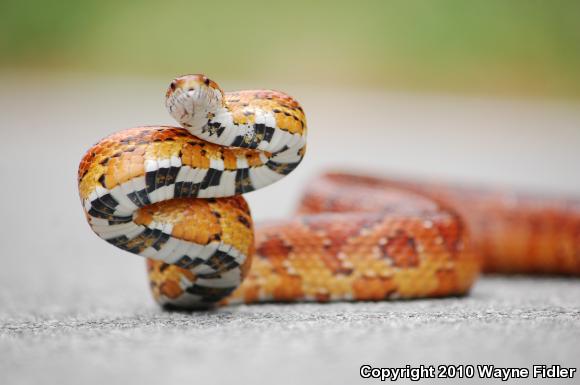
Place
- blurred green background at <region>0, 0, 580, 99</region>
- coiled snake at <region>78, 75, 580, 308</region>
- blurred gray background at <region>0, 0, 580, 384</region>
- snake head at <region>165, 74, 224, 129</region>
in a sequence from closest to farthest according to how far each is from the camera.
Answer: blurred gray background at <region>0, 0, 580, 384</region> < snake head at <region>165, 74, 224, 129</region> < coiled snake at <region>78, 75, 580, 308</region> < blurred green background at <region>0, 0, 580, 99</region>

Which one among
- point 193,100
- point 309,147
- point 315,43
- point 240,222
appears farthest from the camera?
point 315,43

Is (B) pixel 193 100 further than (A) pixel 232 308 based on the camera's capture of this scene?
No

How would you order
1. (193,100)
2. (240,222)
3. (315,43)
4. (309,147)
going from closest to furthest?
1. (193,100)
2. (240,222)
3. (309,147)
4. (315,43)

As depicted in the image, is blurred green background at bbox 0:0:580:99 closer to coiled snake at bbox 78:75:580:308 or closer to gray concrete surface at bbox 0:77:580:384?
gray concrete surface at bbox 0:77:580:384

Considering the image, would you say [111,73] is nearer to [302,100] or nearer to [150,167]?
[302,100]

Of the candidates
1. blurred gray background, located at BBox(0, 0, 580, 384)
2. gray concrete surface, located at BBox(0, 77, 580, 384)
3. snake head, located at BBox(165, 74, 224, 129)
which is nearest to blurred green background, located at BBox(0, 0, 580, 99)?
blurred gray background, located at BBox(0, 0, 580, 384)

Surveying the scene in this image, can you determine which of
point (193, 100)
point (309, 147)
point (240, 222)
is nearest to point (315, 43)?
point (309, 147)

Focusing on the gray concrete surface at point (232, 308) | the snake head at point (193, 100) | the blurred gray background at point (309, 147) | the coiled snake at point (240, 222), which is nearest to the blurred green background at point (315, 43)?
the blurred gray background at point (309, 147)

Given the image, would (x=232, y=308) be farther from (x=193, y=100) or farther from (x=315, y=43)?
(x=315, y=43)
